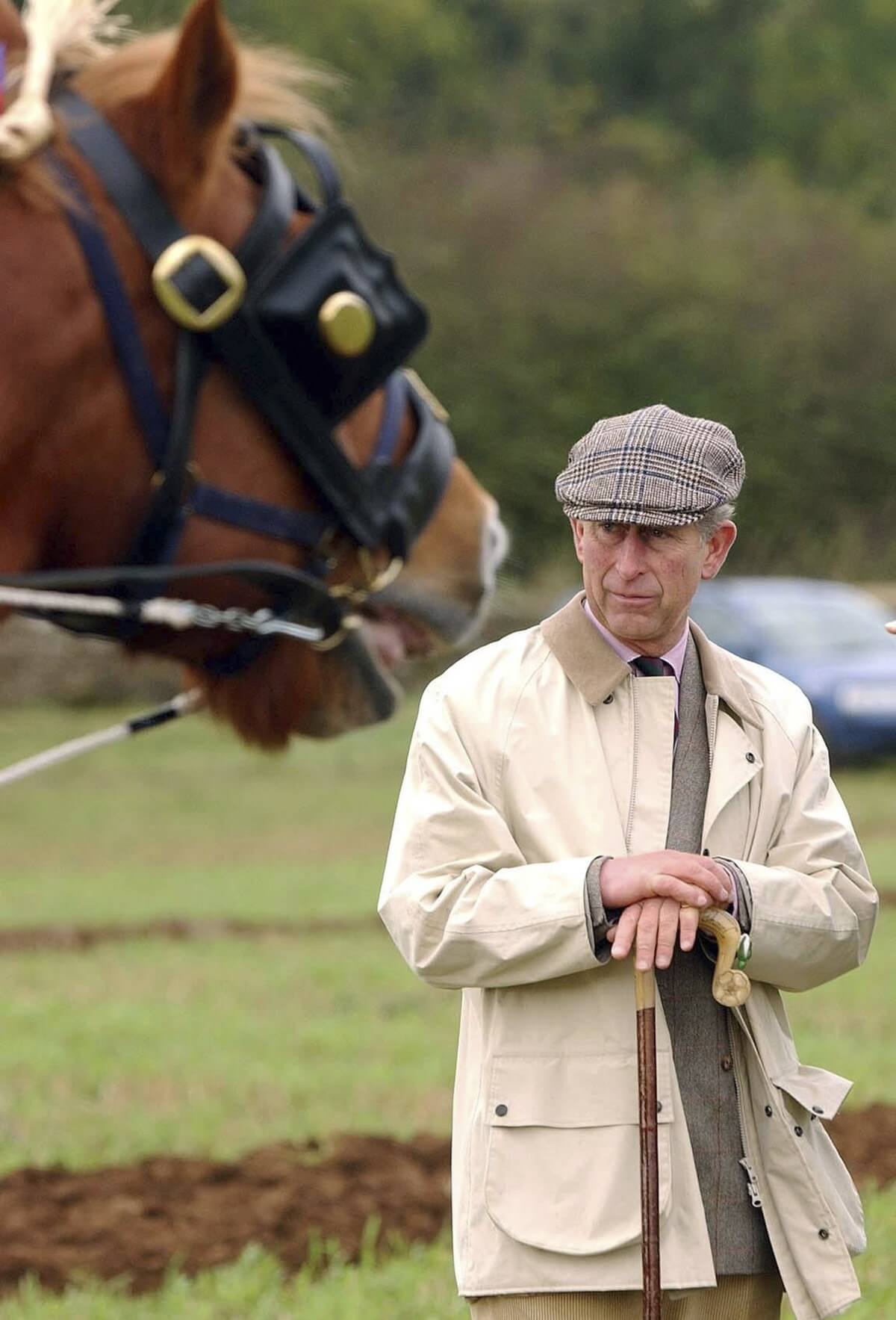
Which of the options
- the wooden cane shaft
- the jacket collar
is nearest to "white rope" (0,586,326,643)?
the jacket collar

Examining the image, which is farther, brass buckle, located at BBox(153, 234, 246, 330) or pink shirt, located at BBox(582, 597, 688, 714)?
brass buckle, located at BBox(153, 234, 246, 330)

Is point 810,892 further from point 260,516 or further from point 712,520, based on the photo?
point 260,516

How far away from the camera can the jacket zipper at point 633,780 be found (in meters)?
2.54

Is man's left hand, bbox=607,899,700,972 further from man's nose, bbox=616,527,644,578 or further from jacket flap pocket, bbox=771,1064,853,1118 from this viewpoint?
man's nose, bbox=616,527,644,578

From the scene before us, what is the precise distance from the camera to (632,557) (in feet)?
8.37

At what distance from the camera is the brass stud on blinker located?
3432 millimetres

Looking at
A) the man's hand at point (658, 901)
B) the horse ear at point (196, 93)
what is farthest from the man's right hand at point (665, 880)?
the horse ear at point (196, 93)

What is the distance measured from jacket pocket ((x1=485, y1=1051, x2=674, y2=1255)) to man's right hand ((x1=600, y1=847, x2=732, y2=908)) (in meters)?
0.23

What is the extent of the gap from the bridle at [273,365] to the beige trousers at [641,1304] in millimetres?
1347

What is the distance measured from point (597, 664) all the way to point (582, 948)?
0.38 m

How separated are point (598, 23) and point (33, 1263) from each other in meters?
41.9

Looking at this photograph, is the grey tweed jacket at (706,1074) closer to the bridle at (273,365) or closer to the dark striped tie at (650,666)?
the dark striped tie at (650,666)

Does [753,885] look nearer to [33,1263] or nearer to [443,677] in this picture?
[443,677]

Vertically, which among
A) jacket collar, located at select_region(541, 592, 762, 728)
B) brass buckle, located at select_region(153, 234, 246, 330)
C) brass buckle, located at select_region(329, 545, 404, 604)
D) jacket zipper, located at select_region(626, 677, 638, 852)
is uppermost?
brass buckle, located at select_region(153, 234, 246, 330)
